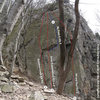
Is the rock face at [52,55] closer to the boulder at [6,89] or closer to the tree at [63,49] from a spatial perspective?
the tree at [63,49]

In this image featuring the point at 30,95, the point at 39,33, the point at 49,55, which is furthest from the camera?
the point at 39,33

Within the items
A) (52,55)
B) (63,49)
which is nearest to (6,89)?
(63,49)

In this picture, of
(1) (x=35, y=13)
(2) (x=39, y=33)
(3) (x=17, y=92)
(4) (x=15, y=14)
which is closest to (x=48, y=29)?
(2) (x=39, y=33)

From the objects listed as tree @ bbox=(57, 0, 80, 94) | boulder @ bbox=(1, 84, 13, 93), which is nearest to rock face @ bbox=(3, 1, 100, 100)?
tree @ bbox=(57, 0, 80, 94)

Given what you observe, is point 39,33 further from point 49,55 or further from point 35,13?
point 35,13

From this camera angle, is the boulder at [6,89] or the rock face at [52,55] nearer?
the boulder at [6,89]

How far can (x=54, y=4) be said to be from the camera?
7.59 m

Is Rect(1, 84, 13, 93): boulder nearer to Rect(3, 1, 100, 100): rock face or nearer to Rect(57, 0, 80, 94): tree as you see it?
Rect(57, 0, 80, 94): tree

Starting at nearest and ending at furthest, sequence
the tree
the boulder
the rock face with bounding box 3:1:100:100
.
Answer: the boulder → the tree → the rock face with bounding box 3:1:100:100

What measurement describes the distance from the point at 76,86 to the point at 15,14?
5.13 meters

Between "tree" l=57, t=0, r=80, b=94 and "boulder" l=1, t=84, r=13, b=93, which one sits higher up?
"tree" l=57, t=0, r=80, b=94

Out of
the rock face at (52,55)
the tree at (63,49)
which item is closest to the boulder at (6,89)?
the tree at (63,49)

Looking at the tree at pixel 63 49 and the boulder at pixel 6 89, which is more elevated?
the tree at pixel 63 49

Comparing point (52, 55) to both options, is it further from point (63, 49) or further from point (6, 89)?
point (6, 89)
